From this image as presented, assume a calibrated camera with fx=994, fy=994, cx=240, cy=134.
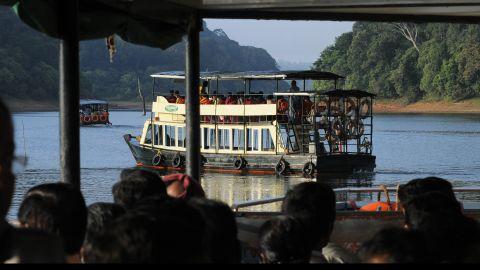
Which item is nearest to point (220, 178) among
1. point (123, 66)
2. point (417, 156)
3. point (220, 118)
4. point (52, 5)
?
point (220, 118)

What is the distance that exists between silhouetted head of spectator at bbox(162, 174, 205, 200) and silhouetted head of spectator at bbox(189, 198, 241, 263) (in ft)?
2.67

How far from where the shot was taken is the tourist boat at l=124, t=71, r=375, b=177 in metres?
28.8

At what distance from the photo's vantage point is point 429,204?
2988mm

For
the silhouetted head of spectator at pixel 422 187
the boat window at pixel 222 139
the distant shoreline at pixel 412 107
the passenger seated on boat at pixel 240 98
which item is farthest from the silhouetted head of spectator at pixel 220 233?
the distant shoreline at pixel 412 107

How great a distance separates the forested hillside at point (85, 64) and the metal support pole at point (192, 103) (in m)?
52.6

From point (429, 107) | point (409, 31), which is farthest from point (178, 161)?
point (409, 31)

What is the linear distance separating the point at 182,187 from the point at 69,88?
0.93 meters

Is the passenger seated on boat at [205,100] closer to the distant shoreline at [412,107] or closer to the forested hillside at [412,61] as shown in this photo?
the forested hillside at [412,61]

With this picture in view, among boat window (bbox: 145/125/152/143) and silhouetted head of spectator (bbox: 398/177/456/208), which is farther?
boat window (bbox: 145/125/152/143)

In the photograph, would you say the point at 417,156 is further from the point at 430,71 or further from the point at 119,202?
the point at 119,202

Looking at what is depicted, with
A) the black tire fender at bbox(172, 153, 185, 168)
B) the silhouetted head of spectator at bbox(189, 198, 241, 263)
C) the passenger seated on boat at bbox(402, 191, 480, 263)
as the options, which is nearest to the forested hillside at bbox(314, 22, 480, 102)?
the black tire fender at bbox(172, 153, 185, 168)

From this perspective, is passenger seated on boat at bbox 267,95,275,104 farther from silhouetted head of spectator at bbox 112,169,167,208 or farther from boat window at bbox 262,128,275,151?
silhouetted head of spectator at bbox 112,169,167,208

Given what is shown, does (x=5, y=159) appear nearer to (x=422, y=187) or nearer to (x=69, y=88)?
(x=422, y=187)

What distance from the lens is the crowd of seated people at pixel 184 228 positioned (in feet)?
6.21
